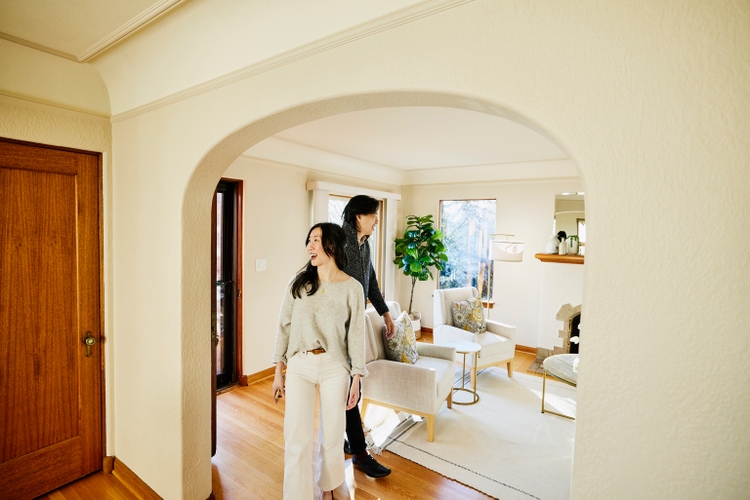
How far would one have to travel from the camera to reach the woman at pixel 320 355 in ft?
6.15

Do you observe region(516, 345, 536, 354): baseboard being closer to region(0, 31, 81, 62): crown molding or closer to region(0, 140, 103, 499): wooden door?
region(0, 140, 103, 499): wooden door

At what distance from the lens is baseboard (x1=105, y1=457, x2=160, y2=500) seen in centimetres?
215

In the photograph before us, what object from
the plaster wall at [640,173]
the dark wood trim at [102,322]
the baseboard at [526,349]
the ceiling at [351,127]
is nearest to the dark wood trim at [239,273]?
the ceiling at [351,127]

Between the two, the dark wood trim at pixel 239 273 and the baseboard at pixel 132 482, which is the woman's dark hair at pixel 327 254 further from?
the dark wood trim at pixel 239 273

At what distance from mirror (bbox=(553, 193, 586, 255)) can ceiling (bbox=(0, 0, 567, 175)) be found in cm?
54

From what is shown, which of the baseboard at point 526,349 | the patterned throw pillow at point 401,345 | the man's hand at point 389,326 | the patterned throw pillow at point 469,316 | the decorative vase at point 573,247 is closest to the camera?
the man's hand at point 389,326

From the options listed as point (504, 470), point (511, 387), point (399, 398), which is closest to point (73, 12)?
point (399, 398)

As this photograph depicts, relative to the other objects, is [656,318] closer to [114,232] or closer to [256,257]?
[114,232]

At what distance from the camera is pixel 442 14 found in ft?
3.73

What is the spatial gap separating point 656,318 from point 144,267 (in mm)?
2291

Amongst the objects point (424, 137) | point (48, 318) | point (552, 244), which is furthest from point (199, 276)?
point (552, 244)

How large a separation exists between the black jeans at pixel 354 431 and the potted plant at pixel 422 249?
3171 millimetres

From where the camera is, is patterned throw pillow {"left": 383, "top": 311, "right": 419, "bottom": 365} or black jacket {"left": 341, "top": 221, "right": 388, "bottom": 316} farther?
patterned throw pillow {"left": 383, "top": 311, "right": 419, "bottom": 365}

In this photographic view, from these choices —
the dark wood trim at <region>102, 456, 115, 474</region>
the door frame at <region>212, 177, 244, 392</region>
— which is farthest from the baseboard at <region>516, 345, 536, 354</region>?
the dark wood trim at <region>102, 456, 115, 474</region>
